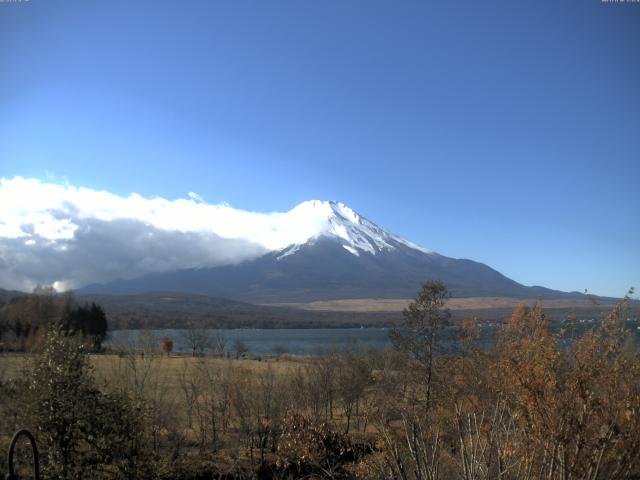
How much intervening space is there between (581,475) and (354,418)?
2727 cm

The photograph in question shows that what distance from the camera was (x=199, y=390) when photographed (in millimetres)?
26984

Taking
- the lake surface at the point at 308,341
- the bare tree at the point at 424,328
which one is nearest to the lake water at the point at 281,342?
the lake surface at the point at 308,341

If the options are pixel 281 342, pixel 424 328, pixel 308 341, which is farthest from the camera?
pixel 308 341

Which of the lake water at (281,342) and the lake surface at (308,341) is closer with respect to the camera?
the lake surface at (308,341)

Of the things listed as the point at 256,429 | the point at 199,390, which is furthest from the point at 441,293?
the point at 199,390

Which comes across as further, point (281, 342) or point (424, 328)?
point (281, 342)

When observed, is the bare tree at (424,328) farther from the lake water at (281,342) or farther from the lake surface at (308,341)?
the lake water at (281,342)

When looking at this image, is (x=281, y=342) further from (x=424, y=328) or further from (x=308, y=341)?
(x=424, y=328)

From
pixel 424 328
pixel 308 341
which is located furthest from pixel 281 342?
pixel 424 328

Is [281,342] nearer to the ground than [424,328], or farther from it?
nearer to the ground

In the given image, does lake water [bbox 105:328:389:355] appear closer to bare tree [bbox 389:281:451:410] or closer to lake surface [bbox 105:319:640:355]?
lake surface [bbox 105:319:640:355]

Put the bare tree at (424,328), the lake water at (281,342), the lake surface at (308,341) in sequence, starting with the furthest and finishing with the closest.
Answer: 1. the lake water at (281,342)
2. the lake surface at (308,341)
3. the bare tree at (424,328)

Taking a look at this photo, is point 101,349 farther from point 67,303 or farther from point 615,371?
point 615,371

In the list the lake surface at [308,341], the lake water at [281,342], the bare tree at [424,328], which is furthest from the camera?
the lake water at [281,342]
